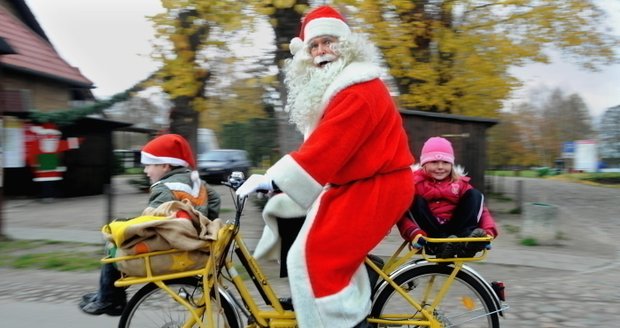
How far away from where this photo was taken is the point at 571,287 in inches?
228

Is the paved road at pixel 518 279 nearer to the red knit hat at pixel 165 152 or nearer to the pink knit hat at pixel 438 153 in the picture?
the red knit hat at pixel 165 152

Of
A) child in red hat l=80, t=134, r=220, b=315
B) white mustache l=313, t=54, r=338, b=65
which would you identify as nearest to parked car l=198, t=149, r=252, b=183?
child in red hat l=80, t=134, r=220, b=315

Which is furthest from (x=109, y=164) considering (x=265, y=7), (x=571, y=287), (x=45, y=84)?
(x=571, y=287)

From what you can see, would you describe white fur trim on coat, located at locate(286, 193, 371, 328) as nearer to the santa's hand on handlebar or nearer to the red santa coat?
the red santa coat

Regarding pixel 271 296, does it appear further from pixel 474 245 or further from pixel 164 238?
pixel 474 245

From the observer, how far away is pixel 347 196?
116 inches

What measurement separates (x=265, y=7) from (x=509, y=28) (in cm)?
626

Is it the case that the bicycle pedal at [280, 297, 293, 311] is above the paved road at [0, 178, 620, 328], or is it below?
above

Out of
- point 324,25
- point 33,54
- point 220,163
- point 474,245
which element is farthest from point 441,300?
point 33,54

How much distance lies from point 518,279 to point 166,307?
4.08 meters

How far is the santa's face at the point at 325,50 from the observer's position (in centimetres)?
310

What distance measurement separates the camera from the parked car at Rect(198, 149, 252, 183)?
71.1ft

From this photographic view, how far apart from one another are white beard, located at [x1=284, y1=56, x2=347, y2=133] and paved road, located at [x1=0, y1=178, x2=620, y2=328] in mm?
2538

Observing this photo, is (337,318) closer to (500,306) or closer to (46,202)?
(500,306)
